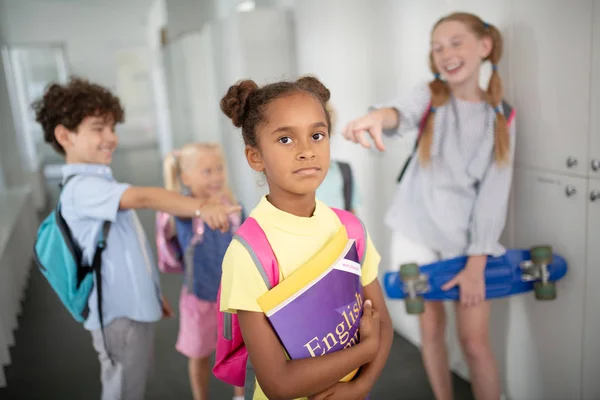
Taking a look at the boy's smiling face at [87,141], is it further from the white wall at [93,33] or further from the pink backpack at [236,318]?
the white wall at [93,33]

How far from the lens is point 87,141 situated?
6.34 ft

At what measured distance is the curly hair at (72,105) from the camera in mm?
1929

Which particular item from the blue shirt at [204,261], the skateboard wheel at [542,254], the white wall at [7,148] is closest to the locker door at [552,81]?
the skateboard wheel at [542,254]

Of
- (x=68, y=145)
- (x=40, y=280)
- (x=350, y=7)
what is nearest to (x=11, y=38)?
(x=40, y=280)

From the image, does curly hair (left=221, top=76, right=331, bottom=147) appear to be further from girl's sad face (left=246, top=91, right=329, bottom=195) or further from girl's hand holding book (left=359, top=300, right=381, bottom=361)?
girl's hand holding book (left=359, top=300, right=381, bottom=361)

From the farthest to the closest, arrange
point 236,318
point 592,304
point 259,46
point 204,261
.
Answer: point 259,46 < point 204,261 < point 592,304 < point 236,318

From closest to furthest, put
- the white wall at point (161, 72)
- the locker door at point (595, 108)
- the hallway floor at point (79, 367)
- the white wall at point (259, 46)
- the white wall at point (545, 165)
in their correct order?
the locker door at point (595, 108)
the white wall at point (545, 165)
the hallway floor at point (79, 367)
the white wall at point (259, 46)
the white wall at point (161, 72)

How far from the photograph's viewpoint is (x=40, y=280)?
16.2ft

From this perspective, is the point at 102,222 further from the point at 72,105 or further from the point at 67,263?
the point at 72,105

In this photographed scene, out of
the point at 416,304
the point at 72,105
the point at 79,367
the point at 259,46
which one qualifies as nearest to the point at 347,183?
the point at 416,304

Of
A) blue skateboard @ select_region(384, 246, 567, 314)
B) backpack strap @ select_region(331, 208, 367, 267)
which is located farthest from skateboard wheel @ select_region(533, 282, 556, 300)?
backpack strap @ select_region(331, 208, 367, 267)

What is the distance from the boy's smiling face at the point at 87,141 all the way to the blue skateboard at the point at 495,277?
1100mm

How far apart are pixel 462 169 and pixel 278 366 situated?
50.3 inches

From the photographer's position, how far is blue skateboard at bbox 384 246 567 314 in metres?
2.02
